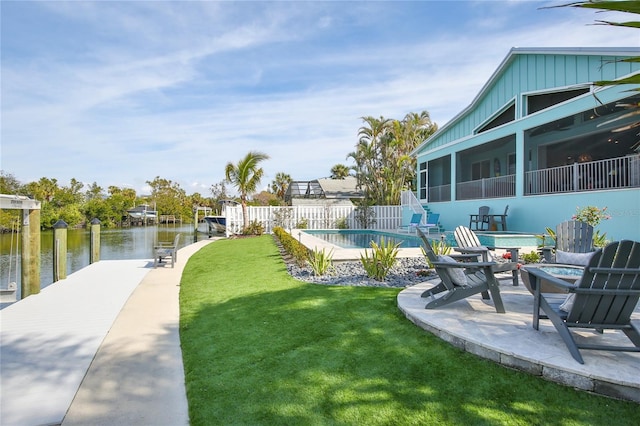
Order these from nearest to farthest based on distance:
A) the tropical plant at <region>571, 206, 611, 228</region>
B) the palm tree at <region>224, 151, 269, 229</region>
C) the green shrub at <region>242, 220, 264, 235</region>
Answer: the tropical plant at <region>571, 206, 611, 228</region> < the green shrub at <region>242, 220, 264, 235</region> < the palm tree at <region>224, 151, 269, 229</region>

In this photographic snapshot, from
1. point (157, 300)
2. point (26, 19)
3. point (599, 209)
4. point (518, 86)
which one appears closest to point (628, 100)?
point (599, 209)

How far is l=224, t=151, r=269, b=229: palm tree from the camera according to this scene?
21062 millimetres

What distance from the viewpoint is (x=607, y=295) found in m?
3.16

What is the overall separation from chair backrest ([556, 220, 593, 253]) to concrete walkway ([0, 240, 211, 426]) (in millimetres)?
7108

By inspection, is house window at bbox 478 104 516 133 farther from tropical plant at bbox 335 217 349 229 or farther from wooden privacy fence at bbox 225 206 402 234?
tropical plant at bbox 335 217 349 229

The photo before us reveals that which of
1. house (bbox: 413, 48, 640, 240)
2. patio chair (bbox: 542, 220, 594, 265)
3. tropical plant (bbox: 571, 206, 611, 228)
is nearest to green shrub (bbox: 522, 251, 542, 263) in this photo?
patio chair (bbox: 542, 220, 594, 265)

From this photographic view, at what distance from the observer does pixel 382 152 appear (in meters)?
28.6

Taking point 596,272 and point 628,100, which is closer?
point 596,272

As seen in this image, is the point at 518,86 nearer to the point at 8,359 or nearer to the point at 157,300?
the point at 157,300

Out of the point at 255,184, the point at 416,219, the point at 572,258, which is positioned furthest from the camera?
the point at 255,184

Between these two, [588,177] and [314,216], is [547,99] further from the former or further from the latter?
[314,216]

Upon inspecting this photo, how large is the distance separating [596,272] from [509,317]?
1420 mm

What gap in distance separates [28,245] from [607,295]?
1012cm

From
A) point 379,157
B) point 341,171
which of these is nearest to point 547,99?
point 379,157
